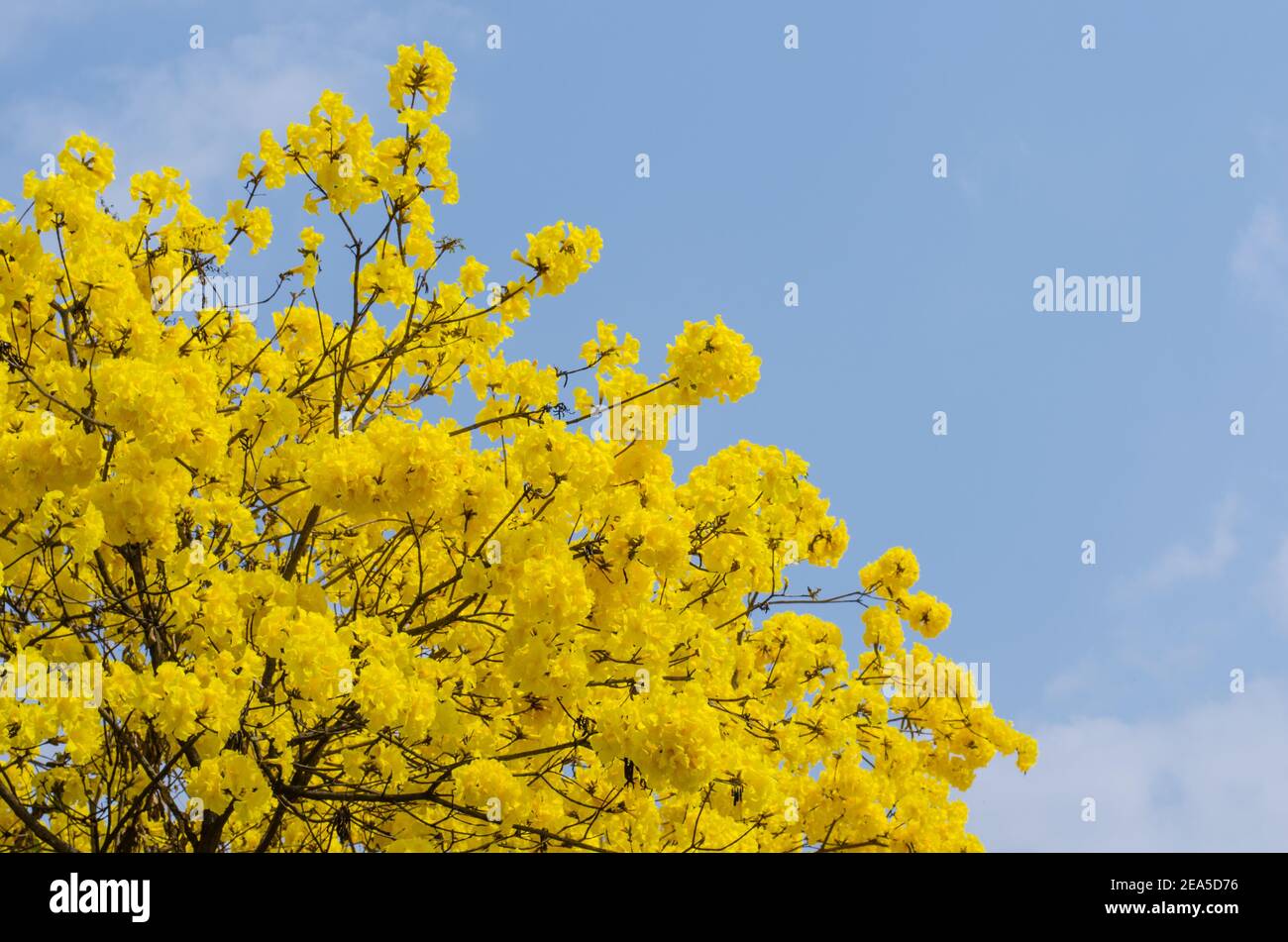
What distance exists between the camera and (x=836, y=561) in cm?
709

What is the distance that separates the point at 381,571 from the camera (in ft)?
20.8

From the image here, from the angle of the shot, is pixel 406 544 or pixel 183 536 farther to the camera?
pixel 406 544

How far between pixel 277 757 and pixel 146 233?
3.15 metres

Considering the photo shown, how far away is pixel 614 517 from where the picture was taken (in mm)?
4910

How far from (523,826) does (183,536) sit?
74.5 inches

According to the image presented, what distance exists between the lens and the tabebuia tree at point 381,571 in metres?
4.26

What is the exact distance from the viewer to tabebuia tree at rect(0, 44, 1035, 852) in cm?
426

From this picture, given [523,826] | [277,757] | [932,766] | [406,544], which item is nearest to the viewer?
[277,757]

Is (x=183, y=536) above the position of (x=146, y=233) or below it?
below
